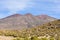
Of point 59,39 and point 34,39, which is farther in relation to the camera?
point 59,39

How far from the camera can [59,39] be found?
150ft

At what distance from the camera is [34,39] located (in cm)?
3981

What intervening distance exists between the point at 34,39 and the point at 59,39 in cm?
784
